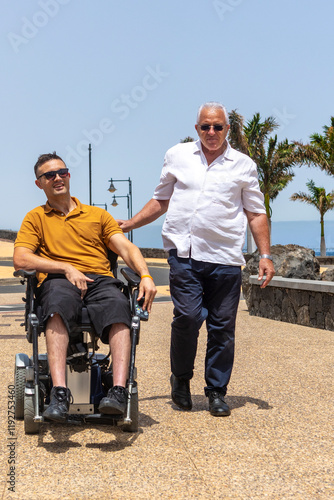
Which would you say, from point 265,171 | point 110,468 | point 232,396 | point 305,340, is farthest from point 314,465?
point 265,171

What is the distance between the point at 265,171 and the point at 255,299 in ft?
117

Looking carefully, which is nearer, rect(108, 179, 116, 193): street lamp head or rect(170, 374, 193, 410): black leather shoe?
rect(170, 374, 193, 410): black leather shoe

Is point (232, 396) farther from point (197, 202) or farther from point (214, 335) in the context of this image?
point (197, 202)

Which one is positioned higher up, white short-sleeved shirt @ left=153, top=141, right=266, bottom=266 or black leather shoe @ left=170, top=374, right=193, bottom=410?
white short-sleeved shirt @ left=153, top=141, right=266, bottom=266

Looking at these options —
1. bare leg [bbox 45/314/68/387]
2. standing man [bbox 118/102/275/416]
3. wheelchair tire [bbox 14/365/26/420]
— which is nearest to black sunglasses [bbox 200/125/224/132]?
standing man [bbox 118/102/275/416]

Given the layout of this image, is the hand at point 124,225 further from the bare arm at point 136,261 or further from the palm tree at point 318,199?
the palm tree at point 318,199

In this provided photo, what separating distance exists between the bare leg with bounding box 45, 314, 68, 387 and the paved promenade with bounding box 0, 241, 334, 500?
1.17ft

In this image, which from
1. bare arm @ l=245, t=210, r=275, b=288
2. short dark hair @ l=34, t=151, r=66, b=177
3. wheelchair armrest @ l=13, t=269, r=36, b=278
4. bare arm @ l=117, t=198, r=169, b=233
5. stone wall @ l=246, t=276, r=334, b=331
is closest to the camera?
wheelchair armrest @ l=13, t=269, r=36, b=278

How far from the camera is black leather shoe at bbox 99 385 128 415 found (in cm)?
350

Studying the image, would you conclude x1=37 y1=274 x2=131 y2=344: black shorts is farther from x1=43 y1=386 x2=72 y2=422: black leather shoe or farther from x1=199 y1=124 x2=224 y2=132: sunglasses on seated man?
x1=199 y1=124 x2=224 y2=132: sunglasses on seated man

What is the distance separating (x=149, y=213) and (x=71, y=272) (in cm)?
100

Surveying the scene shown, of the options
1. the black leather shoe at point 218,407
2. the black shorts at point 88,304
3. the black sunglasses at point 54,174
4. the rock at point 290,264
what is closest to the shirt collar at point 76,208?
the black sunglasses at point 54,174

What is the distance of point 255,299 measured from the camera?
10797 millimetres

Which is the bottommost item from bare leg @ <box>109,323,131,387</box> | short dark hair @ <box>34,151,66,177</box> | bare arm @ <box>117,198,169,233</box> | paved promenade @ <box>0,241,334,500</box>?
paved promenade @ <box>0,241,334,500</box>
